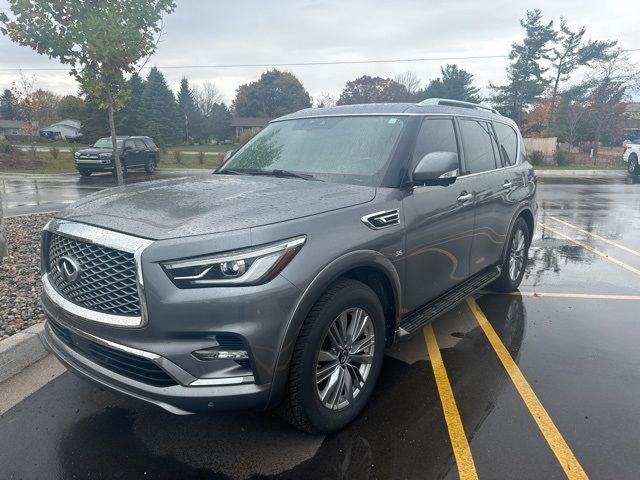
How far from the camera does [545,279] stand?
6.27 metres

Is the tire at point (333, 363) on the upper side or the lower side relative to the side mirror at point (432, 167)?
lower

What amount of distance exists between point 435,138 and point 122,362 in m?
2.81

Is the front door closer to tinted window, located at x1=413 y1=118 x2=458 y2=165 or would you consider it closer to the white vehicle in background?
tinted window, located at x1=413 y1=118 x2=458 y2=165

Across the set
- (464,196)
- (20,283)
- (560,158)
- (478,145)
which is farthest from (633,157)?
(20,283)

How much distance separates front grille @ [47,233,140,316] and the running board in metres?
1.82

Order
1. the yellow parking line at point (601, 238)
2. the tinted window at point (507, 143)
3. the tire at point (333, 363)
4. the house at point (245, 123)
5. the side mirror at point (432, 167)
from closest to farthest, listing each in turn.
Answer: the tire at point (333, 363)
the side mirror at point (432, 167)
the tinted window at point (507, 143)
the yellow parking line at point (601, 238)
the house at point (245, 123)

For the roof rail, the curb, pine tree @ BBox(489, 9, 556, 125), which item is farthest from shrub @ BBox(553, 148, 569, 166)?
the curb

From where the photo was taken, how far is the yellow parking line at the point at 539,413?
2.65 metres

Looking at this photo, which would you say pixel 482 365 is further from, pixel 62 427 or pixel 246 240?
pixel 62 427

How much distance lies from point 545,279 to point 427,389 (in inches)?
141

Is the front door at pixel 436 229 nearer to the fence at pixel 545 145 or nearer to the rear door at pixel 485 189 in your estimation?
the rear door at pixel 485 189

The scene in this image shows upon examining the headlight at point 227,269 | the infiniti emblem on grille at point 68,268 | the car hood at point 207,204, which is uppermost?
the car hood at point 207,204

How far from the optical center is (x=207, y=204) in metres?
2.79

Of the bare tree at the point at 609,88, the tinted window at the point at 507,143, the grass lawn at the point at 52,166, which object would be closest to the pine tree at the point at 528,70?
the bare tree at the point at 609,88
